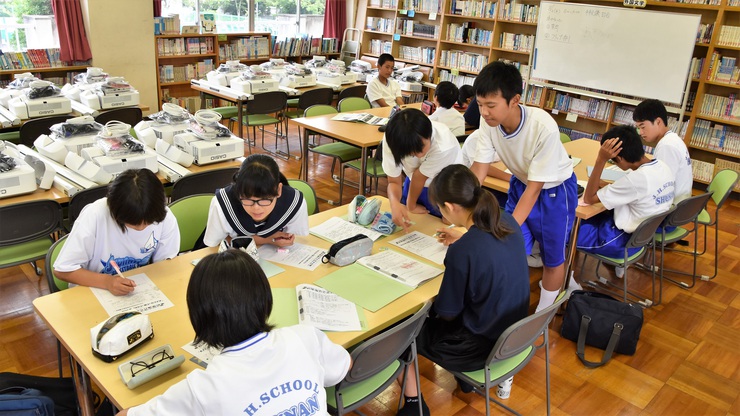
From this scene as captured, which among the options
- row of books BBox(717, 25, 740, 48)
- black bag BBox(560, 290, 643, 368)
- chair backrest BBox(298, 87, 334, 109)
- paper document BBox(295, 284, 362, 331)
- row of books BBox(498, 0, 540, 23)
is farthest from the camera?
row of books BBox(498, 0, 540, 23)

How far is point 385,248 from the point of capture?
2.49m

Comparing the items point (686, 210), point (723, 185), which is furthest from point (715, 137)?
point (686, 210)

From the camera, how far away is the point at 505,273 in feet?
6.50

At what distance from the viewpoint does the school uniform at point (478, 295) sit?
195 cm

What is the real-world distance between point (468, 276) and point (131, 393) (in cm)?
114

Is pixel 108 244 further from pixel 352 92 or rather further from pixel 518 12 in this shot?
pixel 518 12

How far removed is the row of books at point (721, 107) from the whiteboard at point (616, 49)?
0.34 meters

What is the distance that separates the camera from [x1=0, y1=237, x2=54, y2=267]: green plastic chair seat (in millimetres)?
2764

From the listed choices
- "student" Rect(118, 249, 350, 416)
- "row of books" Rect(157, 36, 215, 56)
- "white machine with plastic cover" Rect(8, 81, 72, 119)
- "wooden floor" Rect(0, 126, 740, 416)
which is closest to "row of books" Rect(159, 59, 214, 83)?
"row of books" Rect(157, 36, 215, 56)

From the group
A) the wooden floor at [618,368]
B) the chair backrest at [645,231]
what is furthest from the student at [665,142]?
the wooden floor at [618,368]

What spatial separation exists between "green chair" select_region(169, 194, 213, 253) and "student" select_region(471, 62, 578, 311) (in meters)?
1.39

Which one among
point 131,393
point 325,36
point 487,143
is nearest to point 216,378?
point 131,393

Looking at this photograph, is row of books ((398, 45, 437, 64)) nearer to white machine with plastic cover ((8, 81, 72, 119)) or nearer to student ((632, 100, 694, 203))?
student ((632, 100, 694, 203))

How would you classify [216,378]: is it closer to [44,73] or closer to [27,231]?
[27,231]
